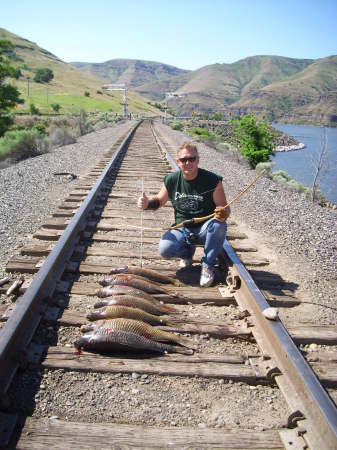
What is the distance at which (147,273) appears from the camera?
14.0 ft

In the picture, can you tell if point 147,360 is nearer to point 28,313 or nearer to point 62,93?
point 28,313

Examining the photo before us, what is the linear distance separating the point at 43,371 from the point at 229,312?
5.59 feet

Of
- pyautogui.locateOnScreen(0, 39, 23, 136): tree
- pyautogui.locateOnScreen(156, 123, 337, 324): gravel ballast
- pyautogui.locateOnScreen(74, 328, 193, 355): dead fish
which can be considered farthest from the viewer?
pyautogui.locateOnScreen(0, 39, 23, 136): tree

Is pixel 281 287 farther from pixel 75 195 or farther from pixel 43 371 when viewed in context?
pixel 75 195

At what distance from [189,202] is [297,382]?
2464mm

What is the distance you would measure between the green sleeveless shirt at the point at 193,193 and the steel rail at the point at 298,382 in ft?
4.09

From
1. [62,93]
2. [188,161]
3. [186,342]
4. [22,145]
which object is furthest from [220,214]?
[62,93]

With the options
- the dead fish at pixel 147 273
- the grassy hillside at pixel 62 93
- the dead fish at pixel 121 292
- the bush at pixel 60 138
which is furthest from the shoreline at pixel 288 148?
the dead fish at pixel 121 292

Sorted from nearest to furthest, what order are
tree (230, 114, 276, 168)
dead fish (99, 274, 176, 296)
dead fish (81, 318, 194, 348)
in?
dead fish (81, 318, 194, 348), dead fish (99, 274, 176, 296), tree (230, 114, 276, 168)

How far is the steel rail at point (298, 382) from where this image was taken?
Answer: 7.26 ft

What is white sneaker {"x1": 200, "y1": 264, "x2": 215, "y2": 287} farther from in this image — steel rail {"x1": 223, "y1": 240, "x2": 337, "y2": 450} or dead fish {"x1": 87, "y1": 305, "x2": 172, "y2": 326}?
dead fish {"x1": 87, "y1": 305, "x2": 172, "y2": 326}

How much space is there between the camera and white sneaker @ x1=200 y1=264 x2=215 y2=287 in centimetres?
427

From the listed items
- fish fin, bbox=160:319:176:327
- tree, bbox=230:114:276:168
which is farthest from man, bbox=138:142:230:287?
tree, bbox=230:114:276:168

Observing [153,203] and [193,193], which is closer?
[193,193]
